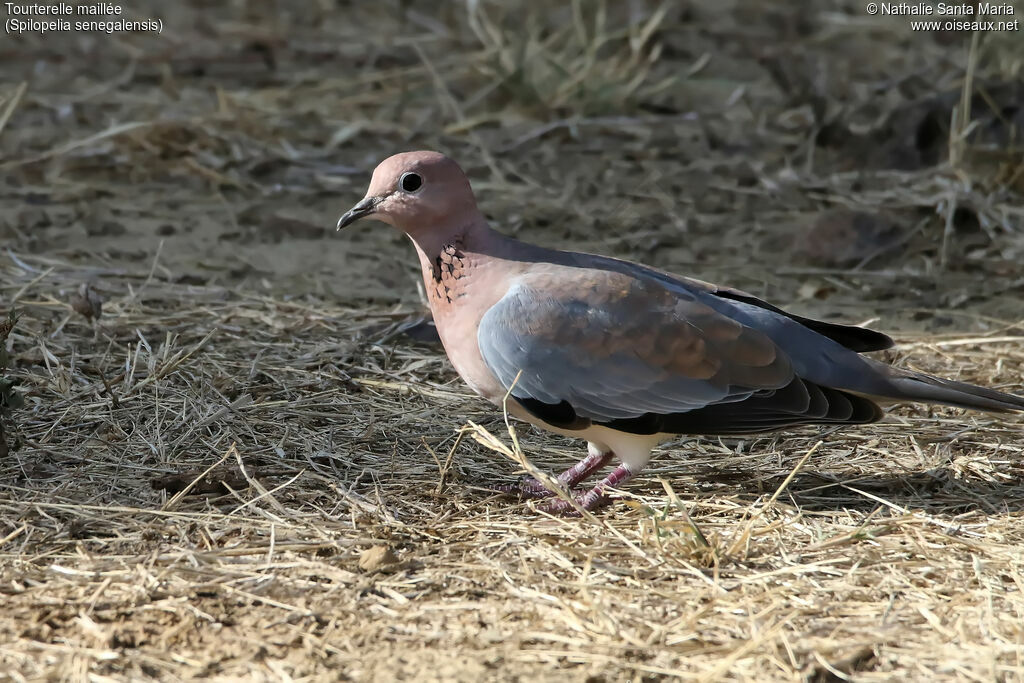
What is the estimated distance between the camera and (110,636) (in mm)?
2406

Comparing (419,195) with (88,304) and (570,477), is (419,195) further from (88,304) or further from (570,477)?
(88,304)

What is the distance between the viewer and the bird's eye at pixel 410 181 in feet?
10.8

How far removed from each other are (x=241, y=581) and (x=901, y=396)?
171 centimetres

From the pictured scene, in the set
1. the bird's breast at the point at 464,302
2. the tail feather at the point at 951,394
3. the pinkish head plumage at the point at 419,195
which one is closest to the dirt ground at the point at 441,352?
the bird's breast at the point at 464,302

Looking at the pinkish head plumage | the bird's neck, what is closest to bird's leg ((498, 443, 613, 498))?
the bird's neck

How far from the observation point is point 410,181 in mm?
3291

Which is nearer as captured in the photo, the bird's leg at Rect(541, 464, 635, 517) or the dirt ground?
the dirt ground

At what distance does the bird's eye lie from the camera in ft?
10.8

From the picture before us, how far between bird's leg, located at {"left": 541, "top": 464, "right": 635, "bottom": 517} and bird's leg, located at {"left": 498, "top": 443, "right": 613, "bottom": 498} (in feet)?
0.20

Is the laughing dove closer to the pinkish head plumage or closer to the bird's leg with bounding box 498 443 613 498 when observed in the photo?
the bird's leg with bounding box 498 443 613 498

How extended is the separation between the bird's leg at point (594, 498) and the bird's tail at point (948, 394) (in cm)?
70

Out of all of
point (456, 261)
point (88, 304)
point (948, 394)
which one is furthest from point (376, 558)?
point (88, 304)

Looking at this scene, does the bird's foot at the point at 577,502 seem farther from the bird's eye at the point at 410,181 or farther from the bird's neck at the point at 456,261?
the bird's eye at the point at 410,181

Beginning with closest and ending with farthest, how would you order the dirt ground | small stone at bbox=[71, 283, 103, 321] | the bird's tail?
the dirt ground
the bird's tail
small stone at bbox=[71, 283, 103, 321]
